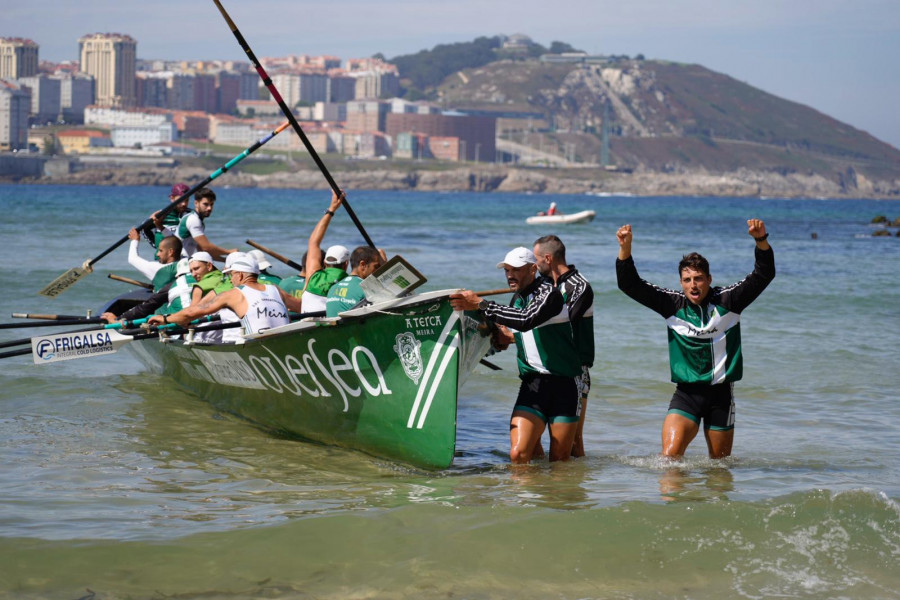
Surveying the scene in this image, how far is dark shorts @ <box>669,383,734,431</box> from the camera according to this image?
7.33 metres

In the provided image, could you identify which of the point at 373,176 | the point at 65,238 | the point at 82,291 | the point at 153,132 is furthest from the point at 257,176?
the point at 82,291

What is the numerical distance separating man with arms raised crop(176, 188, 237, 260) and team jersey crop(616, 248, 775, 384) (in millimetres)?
6270

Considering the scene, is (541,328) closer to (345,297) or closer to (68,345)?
(345,297)

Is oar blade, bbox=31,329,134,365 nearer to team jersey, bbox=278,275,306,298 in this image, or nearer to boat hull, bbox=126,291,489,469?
boat hull, bbox=126,291,489,469

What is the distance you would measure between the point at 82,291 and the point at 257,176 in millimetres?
143278

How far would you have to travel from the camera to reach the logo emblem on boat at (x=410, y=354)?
25.4 feet

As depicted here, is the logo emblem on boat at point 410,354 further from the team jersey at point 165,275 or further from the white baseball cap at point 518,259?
the team jersey at point 165,275

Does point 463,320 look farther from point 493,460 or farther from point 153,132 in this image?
point 153,132

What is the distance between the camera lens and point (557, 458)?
25.8 feet

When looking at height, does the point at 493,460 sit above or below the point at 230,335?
below

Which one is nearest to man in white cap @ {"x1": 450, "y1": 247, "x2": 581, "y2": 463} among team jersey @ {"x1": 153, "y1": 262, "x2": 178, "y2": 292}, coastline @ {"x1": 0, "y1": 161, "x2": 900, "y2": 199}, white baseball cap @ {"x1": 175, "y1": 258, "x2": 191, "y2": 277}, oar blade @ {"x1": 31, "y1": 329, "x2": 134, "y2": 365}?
oar blade @ {"x1": 31, "y1": 329, "x2": 134, "y2": 365}

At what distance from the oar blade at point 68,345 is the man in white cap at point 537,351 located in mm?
3885

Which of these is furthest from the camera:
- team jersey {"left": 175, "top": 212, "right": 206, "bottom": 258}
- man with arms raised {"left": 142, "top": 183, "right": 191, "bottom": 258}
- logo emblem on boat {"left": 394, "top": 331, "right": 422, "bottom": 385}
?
man with arms raised {"left": 142, "top": 183, "right": 191, "bottom": 258}

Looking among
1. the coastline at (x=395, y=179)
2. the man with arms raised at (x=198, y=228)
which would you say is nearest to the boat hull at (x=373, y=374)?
the man with arms raised at (x=198, y=228)
